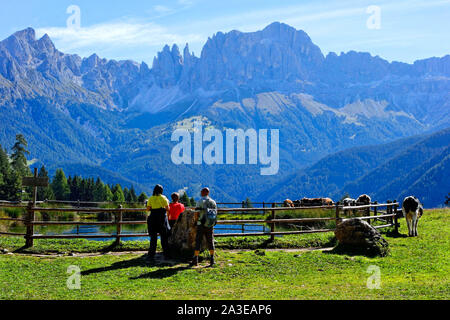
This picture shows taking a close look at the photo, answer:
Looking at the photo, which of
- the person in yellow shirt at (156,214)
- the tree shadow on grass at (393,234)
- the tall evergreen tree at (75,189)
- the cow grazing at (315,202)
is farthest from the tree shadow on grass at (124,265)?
the tall evergreen tree at (75,189)

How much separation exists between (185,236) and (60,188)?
10129 cm

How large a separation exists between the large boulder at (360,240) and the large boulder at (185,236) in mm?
6030

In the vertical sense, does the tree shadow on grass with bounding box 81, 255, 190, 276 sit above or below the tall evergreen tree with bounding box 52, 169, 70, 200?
below

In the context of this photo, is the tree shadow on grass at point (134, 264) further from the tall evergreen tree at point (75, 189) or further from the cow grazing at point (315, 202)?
the tall evergreen tree at point (75, 189)

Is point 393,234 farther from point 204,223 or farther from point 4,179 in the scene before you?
point 4,179

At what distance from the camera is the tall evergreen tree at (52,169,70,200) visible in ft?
360

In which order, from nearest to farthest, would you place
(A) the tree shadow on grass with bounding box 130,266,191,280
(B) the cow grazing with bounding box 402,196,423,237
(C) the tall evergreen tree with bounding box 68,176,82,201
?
(A) the tree shadow on grass with bounding box 130,266,191,280
(B) the cow grazing with bounding box 402,196,423,237
(C) the tall evergreen tree with bounding box 68,176,82,201

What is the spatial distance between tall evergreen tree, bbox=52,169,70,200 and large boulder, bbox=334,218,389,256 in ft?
315

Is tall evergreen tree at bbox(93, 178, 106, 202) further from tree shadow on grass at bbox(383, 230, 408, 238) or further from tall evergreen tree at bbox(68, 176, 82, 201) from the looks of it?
tree shadow on grass at bbox(383, 230, 408, 238)

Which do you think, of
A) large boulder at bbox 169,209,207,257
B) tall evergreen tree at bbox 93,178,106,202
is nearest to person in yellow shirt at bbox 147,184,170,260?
large boulder at bbox 169,209,207,257

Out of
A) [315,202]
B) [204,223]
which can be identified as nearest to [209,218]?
[204,223]

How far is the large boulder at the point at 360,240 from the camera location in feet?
65.0
